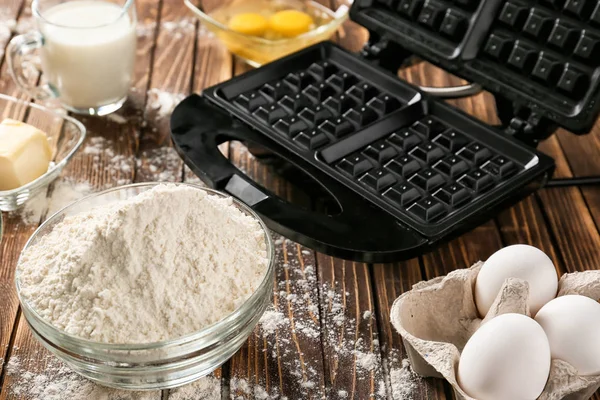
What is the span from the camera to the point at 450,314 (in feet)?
3.48

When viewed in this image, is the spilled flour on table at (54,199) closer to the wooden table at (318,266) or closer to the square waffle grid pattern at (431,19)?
the wooden table at (318,266)

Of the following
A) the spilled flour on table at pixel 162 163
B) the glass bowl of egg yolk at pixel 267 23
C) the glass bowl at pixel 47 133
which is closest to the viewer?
the glass bowl at pixel 47 133

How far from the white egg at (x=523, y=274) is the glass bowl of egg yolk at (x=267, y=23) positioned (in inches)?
34.0

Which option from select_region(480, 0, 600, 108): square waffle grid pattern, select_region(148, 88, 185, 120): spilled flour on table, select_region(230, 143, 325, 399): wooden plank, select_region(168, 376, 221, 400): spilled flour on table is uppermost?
select_region(480, 0, 600, 108): square waffle grid pattern

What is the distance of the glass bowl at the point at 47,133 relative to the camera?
4.40 ft

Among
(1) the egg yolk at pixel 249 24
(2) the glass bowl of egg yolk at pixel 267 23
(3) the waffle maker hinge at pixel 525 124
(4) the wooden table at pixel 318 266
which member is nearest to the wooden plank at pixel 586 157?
(4) the wooden table at pixel 318 266

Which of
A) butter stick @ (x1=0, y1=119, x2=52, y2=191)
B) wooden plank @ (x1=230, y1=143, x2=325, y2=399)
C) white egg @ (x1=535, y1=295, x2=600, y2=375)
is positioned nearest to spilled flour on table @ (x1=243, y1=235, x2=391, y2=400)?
wooden plank @ (x1=230, y1=143, x2=325, y2=399)

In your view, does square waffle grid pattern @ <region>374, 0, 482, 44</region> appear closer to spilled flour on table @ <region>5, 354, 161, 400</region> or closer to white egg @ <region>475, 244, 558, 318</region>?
white egg @ <region>475, 244, 558, 318</region>

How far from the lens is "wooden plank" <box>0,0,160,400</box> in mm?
1094

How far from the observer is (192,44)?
1912mm

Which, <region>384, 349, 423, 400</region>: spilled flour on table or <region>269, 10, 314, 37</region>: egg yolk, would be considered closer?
<region>384, 349, 423, 400</region>: spilled flour on table

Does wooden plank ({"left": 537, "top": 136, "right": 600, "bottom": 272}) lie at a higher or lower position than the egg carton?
lower

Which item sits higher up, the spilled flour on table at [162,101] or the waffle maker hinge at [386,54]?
the waffle maker hinge at [386,54]

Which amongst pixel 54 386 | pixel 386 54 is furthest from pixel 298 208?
pixel 386 54
